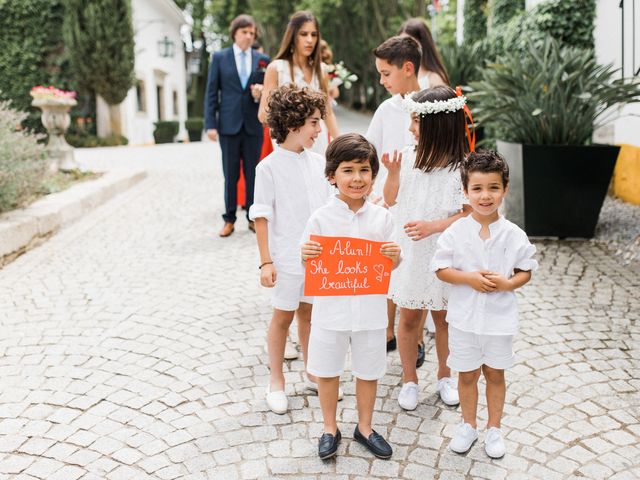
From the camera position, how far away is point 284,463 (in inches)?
104

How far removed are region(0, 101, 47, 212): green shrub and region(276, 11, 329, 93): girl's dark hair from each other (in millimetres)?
3236

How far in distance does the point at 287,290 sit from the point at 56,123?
9.85 meters

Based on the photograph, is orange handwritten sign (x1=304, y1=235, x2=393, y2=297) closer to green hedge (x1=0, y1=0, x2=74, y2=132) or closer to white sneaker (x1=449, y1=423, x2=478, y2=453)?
white sneaker (x1=449, y1=423, x2=478, y2=453)

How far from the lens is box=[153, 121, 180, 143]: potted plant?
1035 inches

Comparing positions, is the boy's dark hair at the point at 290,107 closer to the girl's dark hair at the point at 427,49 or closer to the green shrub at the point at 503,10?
the girl's dark hair at the point at 427,49

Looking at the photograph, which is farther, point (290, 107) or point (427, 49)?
point (427, 49)

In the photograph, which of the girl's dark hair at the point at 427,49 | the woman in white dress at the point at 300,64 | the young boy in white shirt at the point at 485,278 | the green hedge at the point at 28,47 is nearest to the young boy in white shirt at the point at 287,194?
the young boy in white shirt at the point at 485,278

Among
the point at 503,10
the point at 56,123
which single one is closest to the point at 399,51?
the point at 503,10

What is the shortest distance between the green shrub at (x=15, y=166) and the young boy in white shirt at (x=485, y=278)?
16.9 ft

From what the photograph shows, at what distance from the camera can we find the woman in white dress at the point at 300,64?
15.1 ft

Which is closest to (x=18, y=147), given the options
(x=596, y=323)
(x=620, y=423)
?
(x=596, y=323)

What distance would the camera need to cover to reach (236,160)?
6828 mm

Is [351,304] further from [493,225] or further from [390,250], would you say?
[493,225]

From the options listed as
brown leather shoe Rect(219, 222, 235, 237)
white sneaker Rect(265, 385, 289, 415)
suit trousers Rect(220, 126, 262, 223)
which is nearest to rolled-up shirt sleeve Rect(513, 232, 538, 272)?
white sneaker Rect(265, 385, 289, 415)
